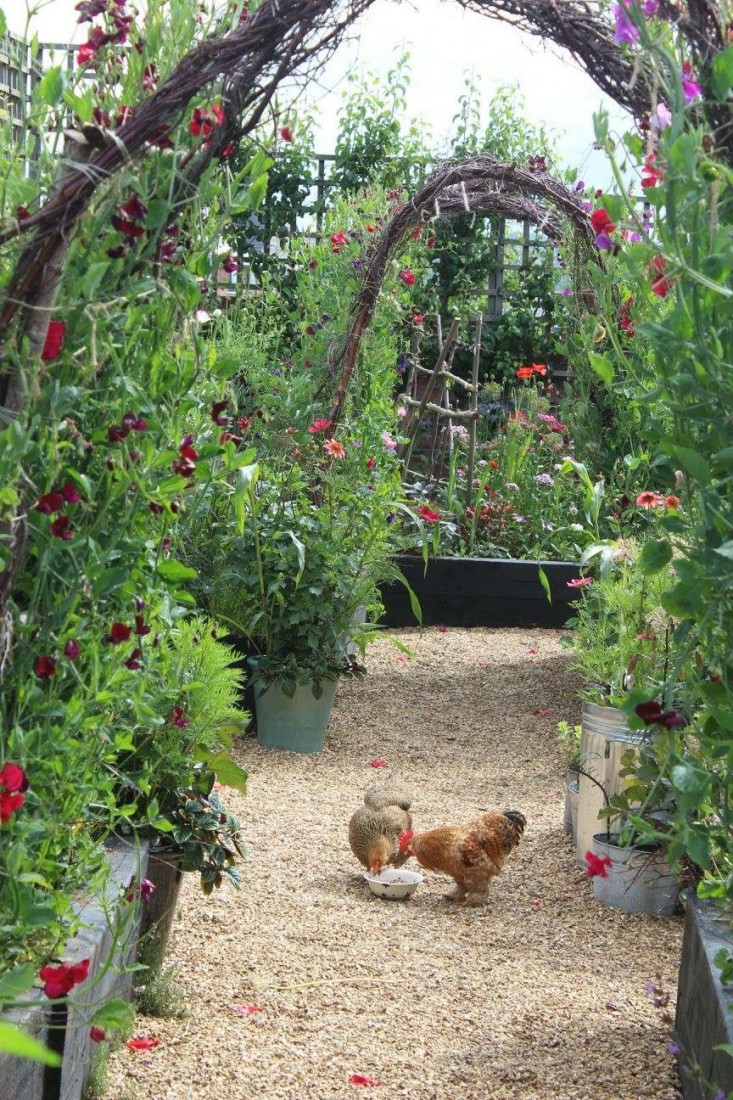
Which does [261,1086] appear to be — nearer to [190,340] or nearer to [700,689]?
[700,689]

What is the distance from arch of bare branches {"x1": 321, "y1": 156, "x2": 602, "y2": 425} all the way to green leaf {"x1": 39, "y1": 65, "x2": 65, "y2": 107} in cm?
365

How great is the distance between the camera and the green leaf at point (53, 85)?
1.46m

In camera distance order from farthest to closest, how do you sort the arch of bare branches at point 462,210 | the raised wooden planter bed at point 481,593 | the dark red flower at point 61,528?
the raised wooden planter bed at point 481,593
the arch of bare branches at point 462,210
the dark red flower at point 61,528

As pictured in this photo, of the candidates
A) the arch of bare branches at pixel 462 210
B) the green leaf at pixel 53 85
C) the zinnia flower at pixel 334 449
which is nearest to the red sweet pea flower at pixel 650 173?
the green leaf at pixel 53 85

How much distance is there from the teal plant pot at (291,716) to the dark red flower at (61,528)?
3013mm

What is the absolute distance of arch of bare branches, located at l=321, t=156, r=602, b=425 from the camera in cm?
515

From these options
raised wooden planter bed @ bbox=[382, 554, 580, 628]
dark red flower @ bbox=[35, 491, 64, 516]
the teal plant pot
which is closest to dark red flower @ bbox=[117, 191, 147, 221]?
dark red flower @ bbox=[35, 491, 64, 516]

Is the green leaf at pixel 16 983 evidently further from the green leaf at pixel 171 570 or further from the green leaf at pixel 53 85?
the green leaf at pixel 53 85

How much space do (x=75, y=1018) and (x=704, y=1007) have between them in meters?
1.01

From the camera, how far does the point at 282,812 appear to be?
12.8ft

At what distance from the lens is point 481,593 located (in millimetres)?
6840

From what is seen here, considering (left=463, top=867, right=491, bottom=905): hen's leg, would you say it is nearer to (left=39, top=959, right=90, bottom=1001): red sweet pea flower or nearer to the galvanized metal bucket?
the galvanized metal bucket

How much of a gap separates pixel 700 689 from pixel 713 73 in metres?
0.79

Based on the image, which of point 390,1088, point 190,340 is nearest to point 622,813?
point 390,1088
